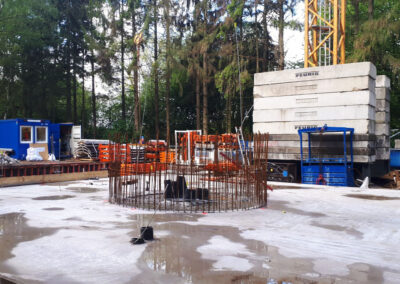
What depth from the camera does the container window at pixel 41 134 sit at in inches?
845

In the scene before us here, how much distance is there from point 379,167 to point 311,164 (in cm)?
491

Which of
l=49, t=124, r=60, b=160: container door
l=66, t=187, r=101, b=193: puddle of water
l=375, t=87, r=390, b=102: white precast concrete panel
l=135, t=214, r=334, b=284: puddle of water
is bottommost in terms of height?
l=135, t=214, r=334, b=284: puddle of water

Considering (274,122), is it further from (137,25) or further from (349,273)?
(137,25)

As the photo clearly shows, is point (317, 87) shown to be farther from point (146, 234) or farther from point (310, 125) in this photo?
point (146, 234)

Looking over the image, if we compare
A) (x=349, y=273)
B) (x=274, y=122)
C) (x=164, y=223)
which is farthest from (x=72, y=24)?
(x=349, y=273)

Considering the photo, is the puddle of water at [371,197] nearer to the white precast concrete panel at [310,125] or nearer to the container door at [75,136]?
the white precast concrete panel at [310,125]

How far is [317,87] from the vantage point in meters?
17.6

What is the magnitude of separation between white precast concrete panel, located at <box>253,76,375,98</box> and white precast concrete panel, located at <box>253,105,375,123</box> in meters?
0.78

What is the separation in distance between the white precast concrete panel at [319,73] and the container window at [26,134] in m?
12.5

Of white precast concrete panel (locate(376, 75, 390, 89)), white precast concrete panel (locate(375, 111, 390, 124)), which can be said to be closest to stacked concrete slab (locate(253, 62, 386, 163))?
white precast concrete panel (locate(375, 111, 390, 124))

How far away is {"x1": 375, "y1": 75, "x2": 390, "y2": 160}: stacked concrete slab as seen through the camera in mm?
18828

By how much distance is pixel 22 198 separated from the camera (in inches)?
480

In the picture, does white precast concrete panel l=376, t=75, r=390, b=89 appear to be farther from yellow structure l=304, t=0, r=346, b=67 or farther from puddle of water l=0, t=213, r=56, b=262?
puddle of water l=0, t=213, r=56, b=262

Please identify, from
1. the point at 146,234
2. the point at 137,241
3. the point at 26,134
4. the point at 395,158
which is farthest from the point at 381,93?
the point at 26,134
